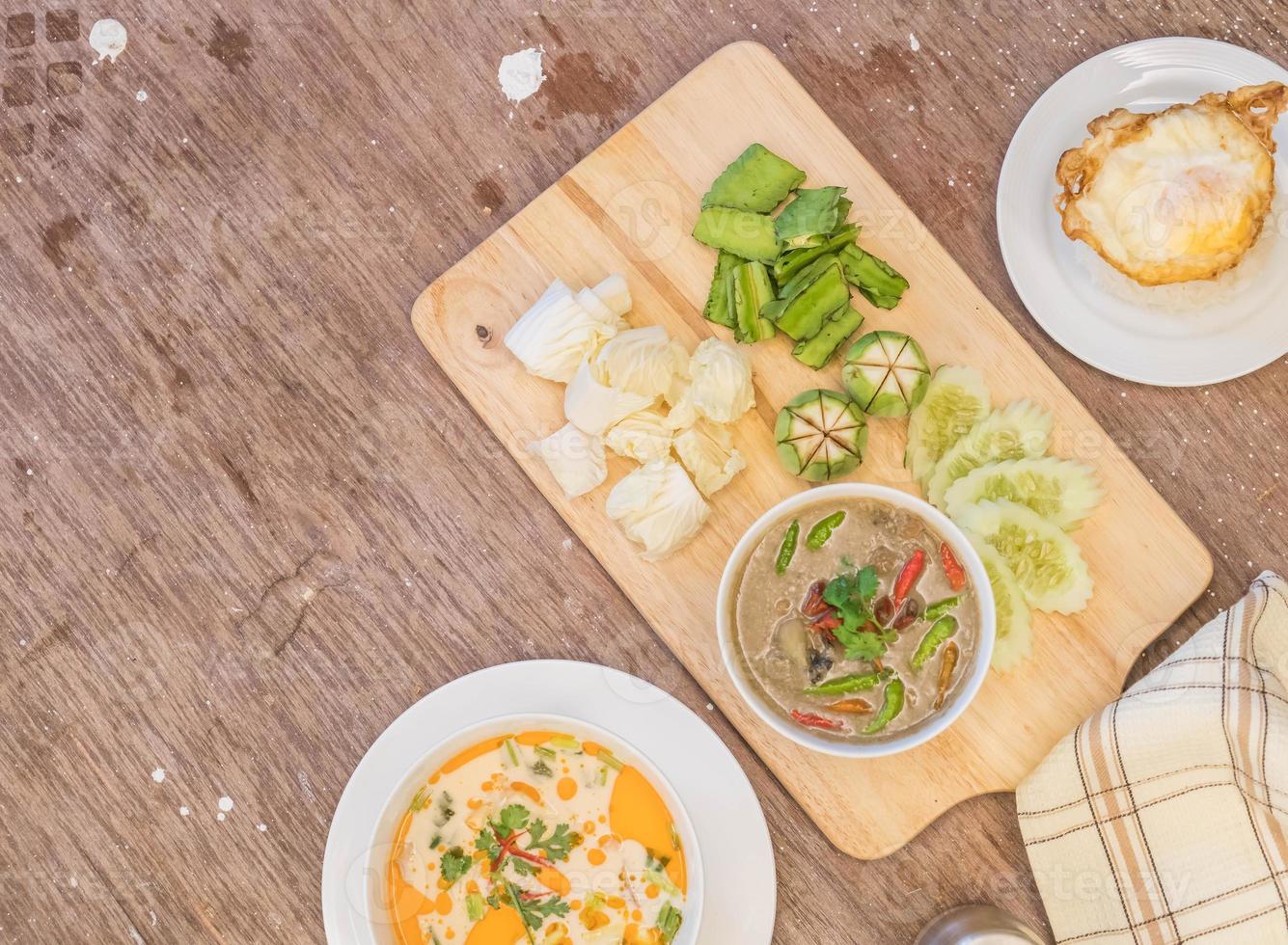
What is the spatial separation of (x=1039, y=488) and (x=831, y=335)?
440 millimetres

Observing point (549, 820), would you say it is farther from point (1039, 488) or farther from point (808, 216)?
point (808, 216)

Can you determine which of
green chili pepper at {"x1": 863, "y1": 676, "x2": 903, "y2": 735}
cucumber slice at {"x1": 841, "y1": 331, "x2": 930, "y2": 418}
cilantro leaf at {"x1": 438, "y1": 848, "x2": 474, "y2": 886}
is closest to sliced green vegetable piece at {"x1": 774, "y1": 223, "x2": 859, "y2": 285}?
cucumber slice at {"x1": 841, "y1": 331, "x2": 930, "y2": 418}

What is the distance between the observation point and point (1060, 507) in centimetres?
170

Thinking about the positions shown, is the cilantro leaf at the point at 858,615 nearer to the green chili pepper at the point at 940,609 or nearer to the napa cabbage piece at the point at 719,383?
the green chili pepper at the point at 940,609

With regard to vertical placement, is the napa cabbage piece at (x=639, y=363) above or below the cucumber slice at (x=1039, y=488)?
above

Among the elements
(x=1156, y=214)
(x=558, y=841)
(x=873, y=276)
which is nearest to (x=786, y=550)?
(x=873, y=276)

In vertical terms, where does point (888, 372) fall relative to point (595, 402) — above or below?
below

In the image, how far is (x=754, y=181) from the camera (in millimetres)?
1727

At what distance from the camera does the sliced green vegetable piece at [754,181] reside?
1.72m

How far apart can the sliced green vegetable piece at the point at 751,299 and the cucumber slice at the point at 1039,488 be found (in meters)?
0.44

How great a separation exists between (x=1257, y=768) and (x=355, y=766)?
1587 mm

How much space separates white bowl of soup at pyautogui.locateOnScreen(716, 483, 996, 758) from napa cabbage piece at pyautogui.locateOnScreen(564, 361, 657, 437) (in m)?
0.30

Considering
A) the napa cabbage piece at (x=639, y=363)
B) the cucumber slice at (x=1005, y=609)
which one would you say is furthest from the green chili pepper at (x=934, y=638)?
the napa cabbage piece at (x=639, y=363)

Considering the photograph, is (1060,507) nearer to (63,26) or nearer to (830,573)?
(830,573)
